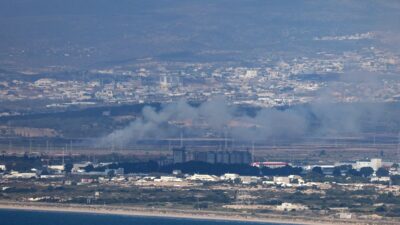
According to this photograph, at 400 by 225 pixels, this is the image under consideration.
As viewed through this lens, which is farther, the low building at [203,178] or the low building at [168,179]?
the low building at [203,178]

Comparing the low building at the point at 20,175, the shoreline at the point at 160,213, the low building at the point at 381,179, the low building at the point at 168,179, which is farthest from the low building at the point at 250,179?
the shoreline at the point at 160,213

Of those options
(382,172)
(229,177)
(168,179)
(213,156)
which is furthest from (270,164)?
(168,179)

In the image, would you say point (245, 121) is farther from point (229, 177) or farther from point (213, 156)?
point (229, 177)

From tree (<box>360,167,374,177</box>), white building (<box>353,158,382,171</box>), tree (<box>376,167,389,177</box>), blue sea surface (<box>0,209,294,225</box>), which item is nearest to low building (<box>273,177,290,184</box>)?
tree (<box>360,167,374,177</box>)

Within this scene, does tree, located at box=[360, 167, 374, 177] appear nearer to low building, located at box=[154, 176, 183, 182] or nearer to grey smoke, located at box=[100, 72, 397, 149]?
low building, located at box=[154, 176, 183, 182]

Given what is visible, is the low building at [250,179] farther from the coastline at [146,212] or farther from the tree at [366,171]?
the coastline at [146,212]

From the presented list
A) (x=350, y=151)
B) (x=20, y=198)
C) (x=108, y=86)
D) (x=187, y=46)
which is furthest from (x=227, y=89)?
(x=20, y=198)
